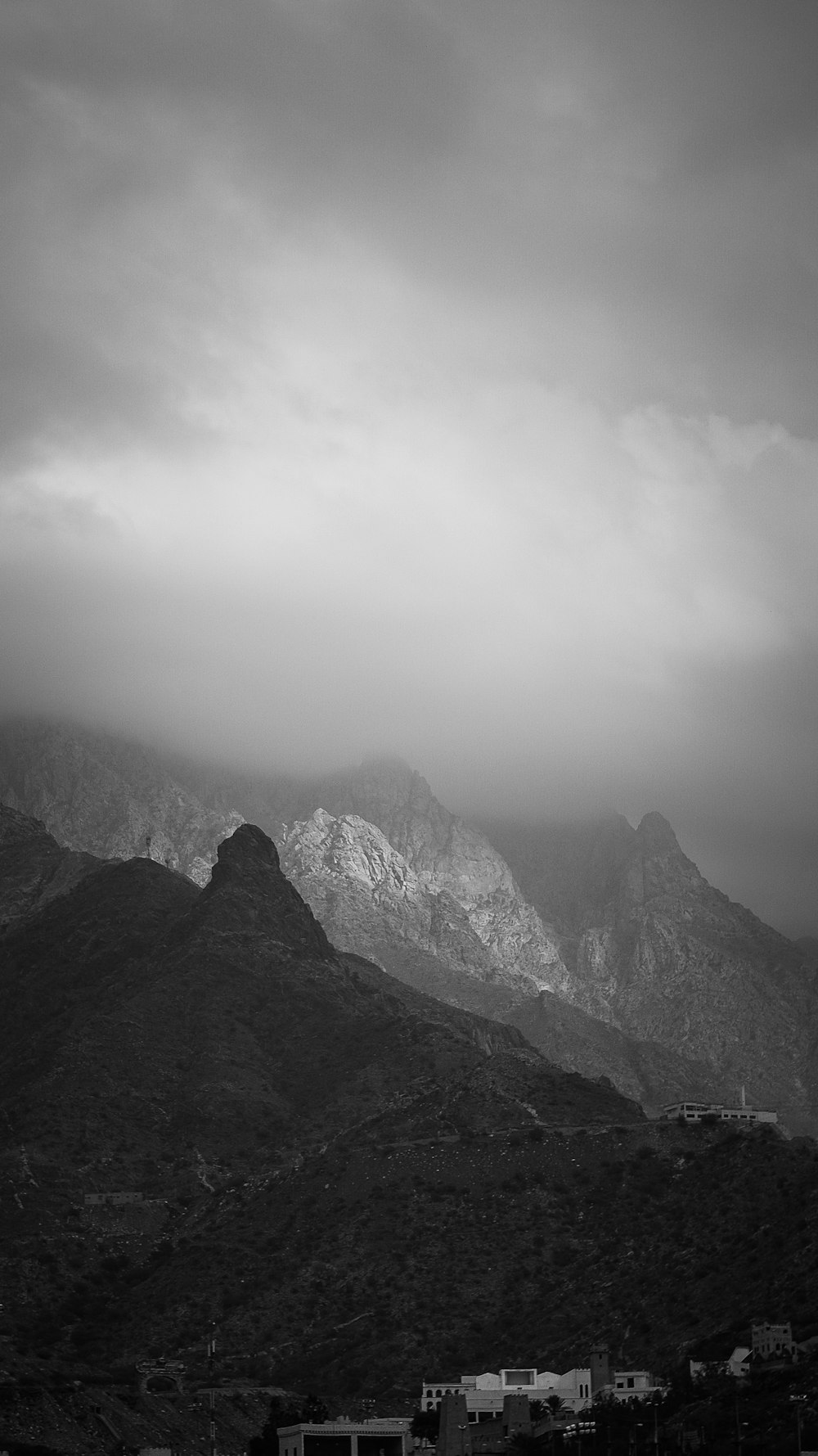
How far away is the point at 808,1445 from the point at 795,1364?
26054 mm

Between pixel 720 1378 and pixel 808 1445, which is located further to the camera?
pixel 720 1378

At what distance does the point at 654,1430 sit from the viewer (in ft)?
572

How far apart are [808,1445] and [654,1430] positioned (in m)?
15.5

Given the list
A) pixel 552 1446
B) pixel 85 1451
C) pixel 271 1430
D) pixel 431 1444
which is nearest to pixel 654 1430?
pixel 552 1446

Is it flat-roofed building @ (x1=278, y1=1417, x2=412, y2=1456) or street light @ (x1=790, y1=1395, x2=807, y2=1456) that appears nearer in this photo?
street light @ (x1=790, y1=1395, x2=807, y2=1456)

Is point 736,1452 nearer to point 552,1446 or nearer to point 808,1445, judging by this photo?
point 808,1445

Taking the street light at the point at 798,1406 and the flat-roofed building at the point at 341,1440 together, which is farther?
the flat-roofed building at the point at 341,1440

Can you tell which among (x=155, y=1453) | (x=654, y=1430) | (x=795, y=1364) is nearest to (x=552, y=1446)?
(x=654, y=1430)

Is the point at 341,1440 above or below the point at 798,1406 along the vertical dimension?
above

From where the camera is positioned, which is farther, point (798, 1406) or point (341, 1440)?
point (341, 1440)

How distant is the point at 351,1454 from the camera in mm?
Result: 186125

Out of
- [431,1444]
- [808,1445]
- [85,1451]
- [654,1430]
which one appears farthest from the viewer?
[85,1451]

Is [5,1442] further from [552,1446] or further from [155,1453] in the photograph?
[552,1446]

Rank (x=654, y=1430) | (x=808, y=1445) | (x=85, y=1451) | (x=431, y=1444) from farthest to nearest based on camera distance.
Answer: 1. (x=85, y=1451)
2. (x=431, y=1444)
3. (x=654, y=1430)
4. (x=808, y=1445)
